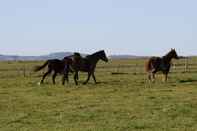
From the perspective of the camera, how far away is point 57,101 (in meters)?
21.4

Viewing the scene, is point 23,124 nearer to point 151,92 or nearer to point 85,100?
point 85,100

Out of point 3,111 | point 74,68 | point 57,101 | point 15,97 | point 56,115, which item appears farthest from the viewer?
point 74,68

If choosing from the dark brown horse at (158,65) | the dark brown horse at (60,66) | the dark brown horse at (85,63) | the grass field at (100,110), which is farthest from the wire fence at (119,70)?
the grass field at (100,110)

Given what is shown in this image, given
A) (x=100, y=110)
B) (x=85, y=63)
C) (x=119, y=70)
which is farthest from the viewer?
(x=119, y=70)

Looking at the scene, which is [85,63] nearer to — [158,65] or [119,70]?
[158,65]

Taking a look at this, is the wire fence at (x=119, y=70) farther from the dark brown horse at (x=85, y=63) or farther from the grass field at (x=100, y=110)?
the grass field at (x=100, y=110)

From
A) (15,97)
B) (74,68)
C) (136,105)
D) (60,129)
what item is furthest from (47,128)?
(74,68)

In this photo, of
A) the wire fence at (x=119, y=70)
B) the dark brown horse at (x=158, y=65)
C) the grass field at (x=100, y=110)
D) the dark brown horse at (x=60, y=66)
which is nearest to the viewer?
the grass field at (x=100, y=110)

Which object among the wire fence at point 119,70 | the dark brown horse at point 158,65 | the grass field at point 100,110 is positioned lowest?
the wire fence at point 119,70

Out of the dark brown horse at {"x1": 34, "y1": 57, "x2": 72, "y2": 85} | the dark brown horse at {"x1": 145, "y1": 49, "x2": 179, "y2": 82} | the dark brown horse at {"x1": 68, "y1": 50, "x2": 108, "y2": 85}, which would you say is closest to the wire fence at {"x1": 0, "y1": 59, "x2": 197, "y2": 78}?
the dark brown horse at {"x1": 145, "y1": 49, "x2": 179, "y2": 82}

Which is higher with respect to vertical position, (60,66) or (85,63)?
(85,63)

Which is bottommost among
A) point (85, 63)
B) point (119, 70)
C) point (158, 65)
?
point (119, 70)

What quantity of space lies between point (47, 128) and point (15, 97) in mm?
9332

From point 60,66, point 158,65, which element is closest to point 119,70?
point 158,65
